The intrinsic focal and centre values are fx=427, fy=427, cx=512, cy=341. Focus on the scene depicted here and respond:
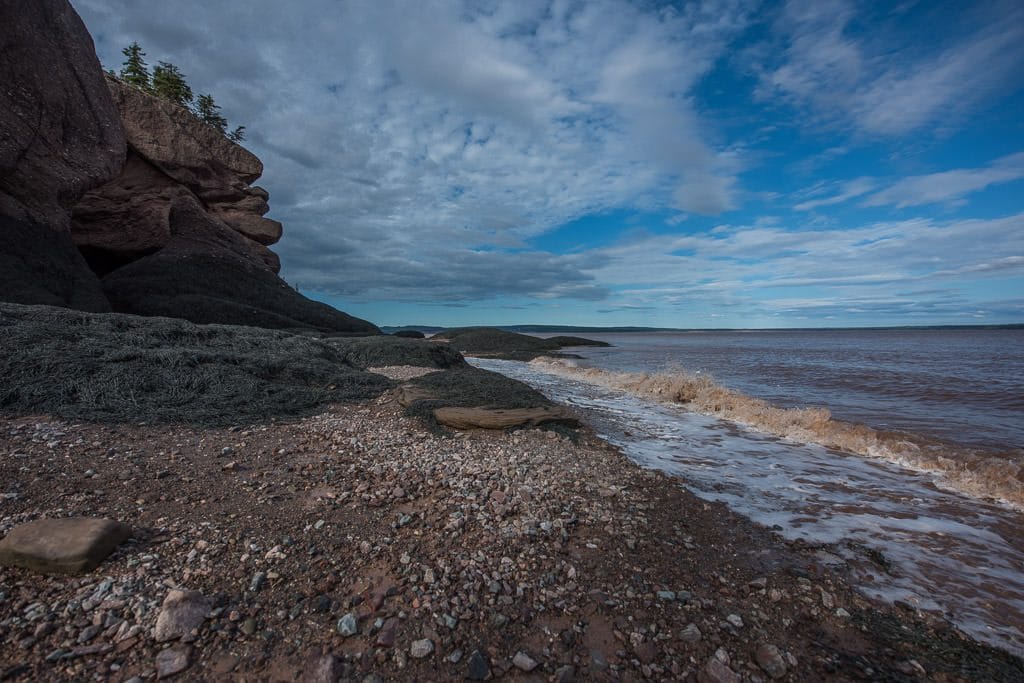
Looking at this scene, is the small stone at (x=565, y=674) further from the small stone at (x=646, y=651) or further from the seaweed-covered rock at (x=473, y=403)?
the seaweed-covered rock at (x=473, y=403)

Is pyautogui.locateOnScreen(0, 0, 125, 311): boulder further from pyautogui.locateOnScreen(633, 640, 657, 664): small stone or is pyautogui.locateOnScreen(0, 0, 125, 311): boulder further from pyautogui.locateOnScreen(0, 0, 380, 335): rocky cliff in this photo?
pyautogui.locateOnScreen(633, 640, 657, 664): small stone

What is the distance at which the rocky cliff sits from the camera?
14766 mm

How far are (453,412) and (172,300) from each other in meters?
21.0

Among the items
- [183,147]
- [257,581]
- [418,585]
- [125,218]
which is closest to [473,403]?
[418,585]

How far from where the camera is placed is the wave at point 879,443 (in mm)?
5105

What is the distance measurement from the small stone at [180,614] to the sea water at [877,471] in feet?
13.3

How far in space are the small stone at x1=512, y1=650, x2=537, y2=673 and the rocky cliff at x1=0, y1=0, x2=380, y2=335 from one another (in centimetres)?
1889

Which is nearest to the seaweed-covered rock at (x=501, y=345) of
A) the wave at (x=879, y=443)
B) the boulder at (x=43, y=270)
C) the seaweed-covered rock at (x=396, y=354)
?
the seaweed-covered rock at (x=396, y=354)

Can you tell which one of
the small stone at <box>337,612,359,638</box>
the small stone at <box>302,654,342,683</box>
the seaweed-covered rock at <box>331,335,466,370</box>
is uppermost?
the seaweed-covered rock at <box>331,335,466,370</box>

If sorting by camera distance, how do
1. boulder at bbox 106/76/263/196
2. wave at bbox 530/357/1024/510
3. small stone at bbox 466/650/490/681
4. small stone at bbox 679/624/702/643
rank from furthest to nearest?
boulder at bbox 106/76/263/196 → wave at bbox 530/357/1024/510 → small stone at bbox 679/624/702/643 → small stone at bbox 466/650/490/681

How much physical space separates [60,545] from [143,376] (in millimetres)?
4692

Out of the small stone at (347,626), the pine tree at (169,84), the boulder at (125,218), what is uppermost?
the pine tree at (169,84)

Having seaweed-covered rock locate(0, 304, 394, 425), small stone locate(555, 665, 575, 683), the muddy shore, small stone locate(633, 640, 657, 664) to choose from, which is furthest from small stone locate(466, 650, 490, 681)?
seaweed-covered rock locate(0, 304, 394, 425)

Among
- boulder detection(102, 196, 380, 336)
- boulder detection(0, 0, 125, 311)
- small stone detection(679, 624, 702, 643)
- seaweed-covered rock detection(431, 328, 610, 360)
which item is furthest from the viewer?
seaweed-covered rock detection(431, 328, 610, 360)
